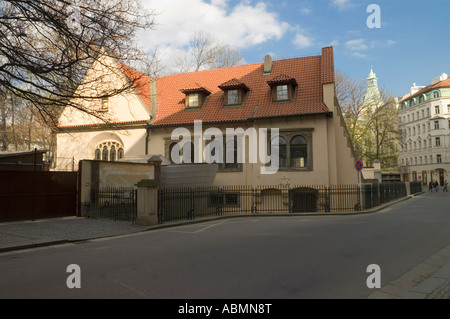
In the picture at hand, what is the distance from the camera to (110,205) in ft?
50.3

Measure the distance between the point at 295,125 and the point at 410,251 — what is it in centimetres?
1467

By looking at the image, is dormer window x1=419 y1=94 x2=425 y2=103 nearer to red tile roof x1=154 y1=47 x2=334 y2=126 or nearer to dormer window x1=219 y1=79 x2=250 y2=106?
red tile roof x1=154 y1=47 x2=334 y2=126

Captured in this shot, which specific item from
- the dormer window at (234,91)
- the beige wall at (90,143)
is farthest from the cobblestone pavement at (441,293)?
the beige wall at (90,143)

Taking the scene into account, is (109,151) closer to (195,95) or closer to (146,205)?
(195,95)

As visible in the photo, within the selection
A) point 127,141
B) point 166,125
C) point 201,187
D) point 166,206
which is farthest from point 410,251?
point 127,141

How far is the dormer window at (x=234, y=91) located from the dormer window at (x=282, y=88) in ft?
7.19

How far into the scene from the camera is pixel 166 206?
48.4 ft

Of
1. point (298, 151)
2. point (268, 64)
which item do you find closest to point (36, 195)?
point (298, 151)

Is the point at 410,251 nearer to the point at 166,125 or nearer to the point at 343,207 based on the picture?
the point at 343,207

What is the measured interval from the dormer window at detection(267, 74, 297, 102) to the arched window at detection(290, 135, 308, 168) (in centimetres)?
299

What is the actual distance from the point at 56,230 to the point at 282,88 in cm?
1700

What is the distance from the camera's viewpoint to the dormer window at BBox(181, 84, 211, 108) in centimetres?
2503

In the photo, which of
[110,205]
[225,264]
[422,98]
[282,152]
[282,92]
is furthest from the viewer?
[422,98]

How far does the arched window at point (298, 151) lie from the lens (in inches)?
861
